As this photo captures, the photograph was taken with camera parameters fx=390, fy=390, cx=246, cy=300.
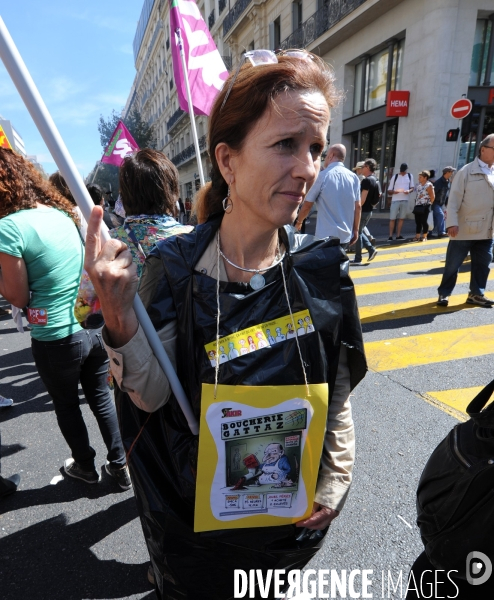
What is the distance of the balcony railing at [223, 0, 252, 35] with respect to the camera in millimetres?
22344

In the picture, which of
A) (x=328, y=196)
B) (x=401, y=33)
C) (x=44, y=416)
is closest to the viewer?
(x=44, y=416)

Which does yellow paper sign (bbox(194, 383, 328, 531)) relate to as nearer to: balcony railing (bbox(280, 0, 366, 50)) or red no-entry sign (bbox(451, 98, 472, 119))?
red no-entry sign (bbox(451, 98, 472, 119))

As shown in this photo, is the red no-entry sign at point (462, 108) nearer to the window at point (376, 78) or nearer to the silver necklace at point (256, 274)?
the window at point (376, 78)

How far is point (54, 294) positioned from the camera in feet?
7.17

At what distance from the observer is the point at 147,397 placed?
3.37 feet

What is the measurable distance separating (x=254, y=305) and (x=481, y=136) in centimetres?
1600

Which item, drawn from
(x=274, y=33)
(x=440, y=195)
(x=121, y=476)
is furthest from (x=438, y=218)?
(x=274, y=33)

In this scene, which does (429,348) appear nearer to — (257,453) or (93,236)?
(257,453)

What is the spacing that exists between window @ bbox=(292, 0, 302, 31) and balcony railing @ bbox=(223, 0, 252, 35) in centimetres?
399

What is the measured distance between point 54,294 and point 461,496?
208 centimetres

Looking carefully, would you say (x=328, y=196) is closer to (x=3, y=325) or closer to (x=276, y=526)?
(x=276, y=526)

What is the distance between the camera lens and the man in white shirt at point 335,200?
14.7ft

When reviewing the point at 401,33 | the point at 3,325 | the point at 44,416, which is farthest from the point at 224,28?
the point at 44,416

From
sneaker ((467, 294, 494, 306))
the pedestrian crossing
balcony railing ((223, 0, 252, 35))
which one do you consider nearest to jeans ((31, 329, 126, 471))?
the pedestrian crossing
